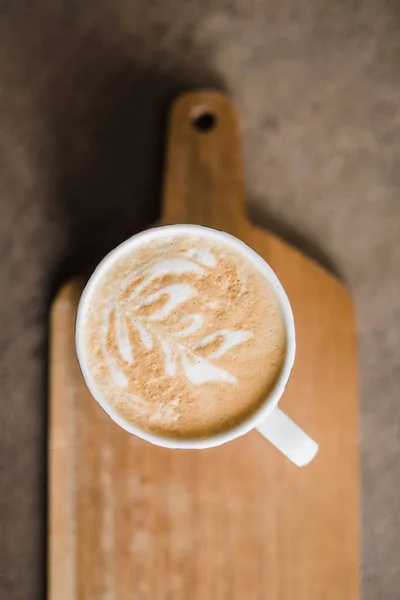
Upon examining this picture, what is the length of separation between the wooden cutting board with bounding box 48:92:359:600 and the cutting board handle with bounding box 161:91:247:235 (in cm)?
8

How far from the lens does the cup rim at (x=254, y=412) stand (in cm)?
53

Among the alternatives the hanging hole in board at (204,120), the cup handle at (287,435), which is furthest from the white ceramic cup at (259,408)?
the hanging hole in board at (204,120)

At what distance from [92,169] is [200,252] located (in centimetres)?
23

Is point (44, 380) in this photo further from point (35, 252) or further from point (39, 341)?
point (35, 252)

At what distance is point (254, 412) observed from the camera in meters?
0.53

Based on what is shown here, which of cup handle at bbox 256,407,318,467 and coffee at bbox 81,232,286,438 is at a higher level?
coffee at bbox 81,232,286,438

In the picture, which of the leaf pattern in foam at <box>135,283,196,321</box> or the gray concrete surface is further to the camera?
the gray concrete surface

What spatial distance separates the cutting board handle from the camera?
64cm

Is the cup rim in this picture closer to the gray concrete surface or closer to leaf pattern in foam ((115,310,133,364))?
leaf pattern in foam ((115,310,133,364))

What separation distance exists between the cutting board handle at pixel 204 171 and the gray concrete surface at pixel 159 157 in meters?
0.07

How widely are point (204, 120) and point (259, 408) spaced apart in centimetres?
33

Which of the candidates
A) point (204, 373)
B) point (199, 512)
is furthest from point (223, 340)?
point (199, 512)

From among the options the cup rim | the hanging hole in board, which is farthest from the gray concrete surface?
the cup rim

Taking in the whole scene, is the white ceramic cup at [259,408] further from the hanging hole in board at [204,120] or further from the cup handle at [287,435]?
the hanging hole in board at [204,120]
